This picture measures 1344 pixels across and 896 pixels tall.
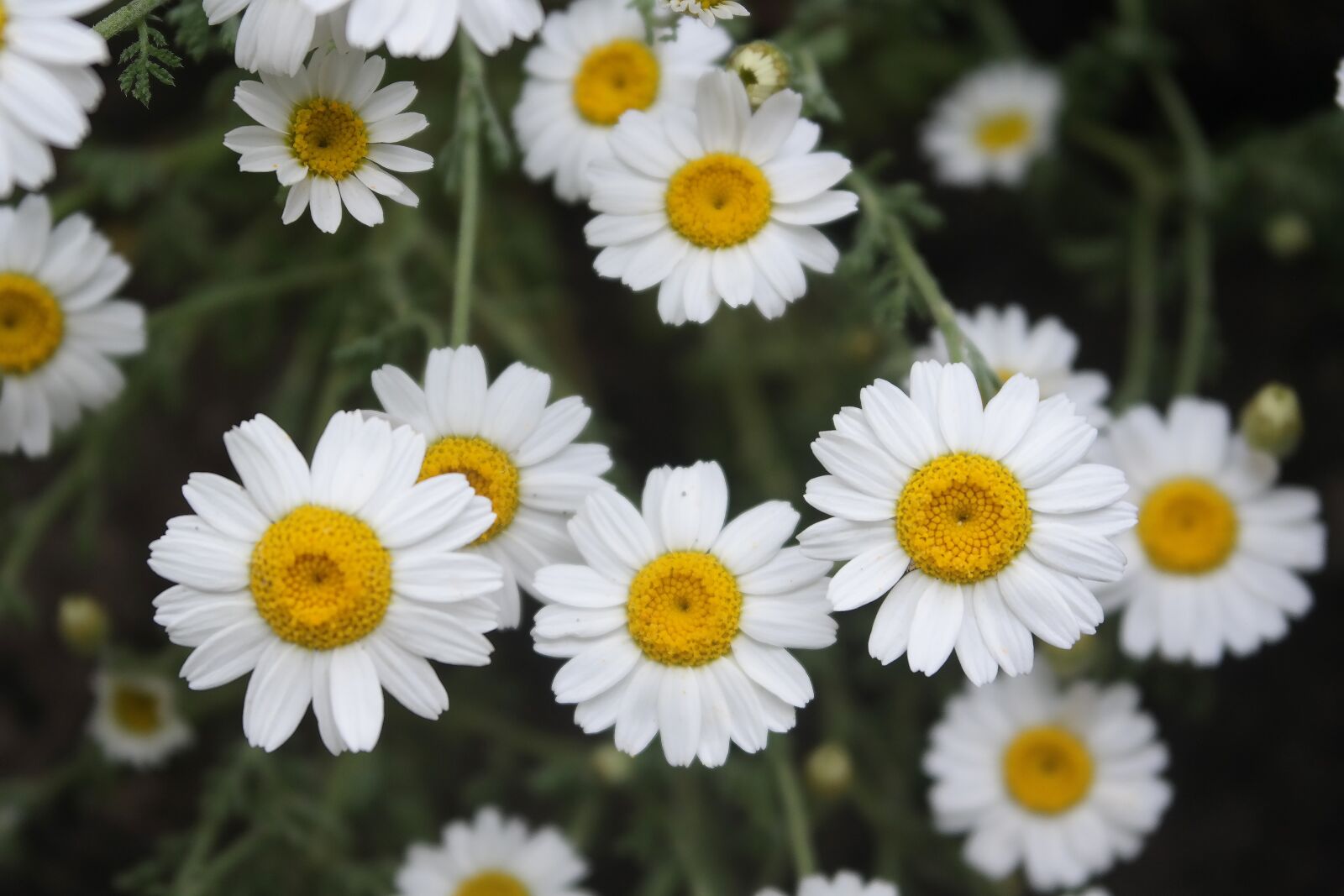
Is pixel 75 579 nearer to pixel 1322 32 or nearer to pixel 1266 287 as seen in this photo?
pixel 1266 287

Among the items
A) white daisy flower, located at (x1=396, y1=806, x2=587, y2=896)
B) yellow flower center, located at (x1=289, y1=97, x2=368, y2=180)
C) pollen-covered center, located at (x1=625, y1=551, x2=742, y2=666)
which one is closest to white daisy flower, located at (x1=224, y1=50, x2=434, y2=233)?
yellow flower center, located at (x1=289, y1=97, x2=368, y2=180)

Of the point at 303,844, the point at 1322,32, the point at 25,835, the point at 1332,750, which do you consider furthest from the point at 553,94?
the point at 1332,750

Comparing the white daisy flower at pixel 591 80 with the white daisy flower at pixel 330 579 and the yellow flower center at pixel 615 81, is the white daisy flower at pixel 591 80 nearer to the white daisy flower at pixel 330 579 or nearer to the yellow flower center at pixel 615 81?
the yellow flower center at pixel 615 81

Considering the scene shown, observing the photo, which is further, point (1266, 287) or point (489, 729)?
point (1266, 287)

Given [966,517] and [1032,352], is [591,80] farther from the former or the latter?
[966,517]

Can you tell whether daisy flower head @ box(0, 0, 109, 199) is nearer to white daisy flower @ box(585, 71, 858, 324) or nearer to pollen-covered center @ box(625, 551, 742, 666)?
white daisy flower @ box(585, 71, 858, 324)

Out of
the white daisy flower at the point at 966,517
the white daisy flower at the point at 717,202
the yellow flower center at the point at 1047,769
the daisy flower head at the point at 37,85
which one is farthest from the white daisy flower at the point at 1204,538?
the daisy flower head at the point at 37,85
